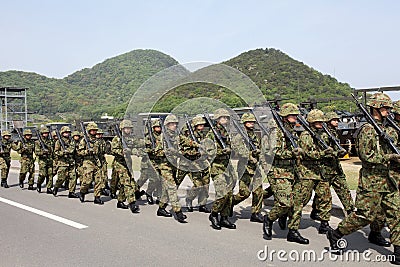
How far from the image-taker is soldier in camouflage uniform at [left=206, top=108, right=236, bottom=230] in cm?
652

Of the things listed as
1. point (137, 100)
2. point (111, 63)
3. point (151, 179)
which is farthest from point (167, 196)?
point (111, 63)

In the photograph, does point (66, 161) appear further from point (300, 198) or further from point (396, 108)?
point (396, 108)

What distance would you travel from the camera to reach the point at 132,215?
7.75 metres

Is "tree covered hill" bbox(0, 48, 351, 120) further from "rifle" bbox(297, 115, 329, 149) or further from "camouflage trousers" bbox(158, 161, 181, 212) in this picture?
"rifle" bbox(297, 115, 329, 149)

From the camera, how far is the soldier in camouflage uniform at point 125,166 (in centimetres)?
801

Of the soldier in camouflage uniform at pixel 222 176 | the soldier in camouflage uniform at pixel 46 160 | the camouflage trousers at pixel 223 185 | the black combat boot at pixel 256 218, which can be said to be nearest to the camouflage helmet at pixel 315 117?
the soldier in camouflage uniform at pixel 222 176

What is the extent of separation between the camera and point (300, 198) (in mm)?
5777

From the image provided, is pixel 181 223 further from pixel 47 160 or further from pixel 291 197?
pixel 47 160

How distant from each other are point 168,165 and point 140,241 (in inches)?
68.7

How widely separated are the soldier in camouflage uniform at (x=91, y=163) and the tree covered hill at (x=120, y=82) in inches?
391

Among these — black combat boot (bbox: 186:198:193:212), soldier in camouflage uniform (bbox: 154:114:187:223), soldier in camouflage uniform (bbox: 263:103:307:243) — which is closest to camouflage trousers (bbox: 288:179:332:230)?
soldier in camouflage uniform (bbox: 263:103:307:243)

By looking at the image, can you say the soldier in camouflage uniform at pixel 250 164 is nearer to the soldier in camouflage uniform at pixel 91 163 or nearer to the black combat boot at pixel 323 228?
the black combat boot at pixel 323 228

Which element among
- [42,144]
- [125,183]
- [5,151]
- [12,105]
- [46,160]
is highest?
[12,105]
